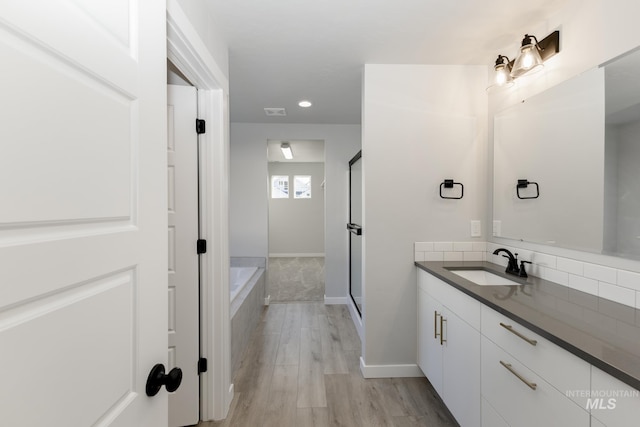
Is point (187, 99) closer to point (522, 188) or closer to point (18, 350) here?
point (18, 350)

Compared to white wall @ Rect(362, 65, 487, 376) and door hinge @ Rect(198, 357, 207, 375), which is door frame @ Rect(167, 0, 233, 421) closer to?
door hinge @ Rect(198, 357, 207, 375)

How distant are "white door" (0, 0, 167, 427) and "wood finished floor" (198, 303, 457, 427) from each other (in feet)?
4.54

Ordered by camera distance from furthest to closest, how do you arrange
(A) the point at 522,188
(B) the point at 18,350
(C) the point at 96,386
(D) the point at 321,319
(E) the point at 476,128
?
1. (D) the point at 321,319
2. (E) the point at 476,128
3. (A) the point at 522,188
4. (C) the point at 96,386
5. (B) the point at 18,350

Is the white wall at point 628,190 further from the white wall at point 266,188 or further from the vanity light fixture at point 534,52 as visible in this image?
the white wall at point 266,188

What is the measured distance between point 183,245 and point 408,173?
5.46 feet

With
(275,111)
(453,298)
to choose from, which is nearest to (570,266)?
(453,298)

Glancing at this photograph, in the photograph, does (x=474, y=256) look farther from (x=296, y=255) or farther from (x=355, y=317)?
(x=296, y=255)

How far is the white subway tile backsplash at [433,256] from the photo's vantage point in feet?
7.74

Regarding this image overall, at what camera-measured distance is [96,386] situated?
1.99 ft

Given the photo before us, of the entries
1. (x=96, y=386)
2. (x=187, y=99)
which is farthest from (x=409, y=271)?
(x=96, y=386)

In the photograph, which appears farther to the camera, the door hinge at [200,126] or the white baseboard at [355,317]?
the white baseboard at [355,317]

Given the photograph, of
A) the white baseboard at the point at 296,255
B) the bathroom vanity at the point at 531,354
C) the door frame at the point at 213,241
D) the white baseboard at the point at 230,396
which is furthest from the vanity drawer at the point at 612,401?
the white baseboard at the point at 296,255

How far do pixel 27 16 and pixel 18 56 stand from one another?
0.07 m

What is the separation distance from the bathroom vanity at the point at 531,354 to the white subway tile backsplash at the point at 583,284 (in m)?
0.03
